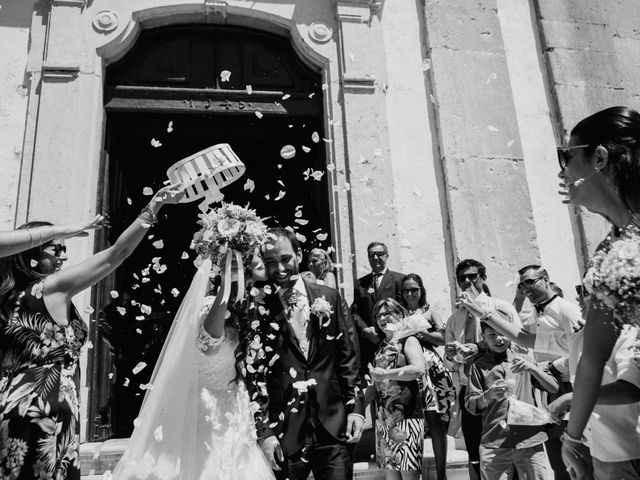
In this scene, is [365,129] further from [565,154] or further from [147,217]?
[565,154]

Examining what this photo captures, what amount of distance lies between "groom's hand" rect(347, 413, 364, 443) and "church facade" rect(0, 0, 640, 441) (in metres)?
2.71

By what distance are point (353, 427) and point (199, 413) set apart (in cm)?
103

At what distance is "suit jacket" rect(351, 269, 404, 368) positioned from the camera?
5.59m

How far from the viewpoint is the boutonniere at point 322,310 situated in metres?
3.86

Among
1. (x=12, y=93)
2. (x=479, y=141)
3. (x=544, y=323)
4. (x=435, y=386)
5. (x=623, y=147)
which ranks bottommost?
(x=435, y=386)

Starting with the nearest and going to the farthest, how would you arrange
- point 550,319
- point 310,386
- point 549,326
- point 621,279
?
point 621,279 → point 310,386 → point 549,326 → point 550,319

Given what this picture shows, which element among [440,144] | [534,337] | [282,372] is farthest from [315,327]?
[440,144]

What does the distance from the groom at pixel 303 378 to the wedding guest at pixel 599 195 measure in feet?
6.52

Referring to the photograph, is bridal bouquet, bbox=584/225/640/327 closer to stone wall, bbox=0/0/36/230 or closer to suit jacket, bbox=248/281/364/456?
suit jacket, bbox=248/281/364/456

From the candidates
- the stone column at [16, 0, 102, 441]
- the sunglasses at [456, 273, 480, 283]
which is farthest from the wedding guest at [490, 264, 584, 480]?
the stone column at [16, 0, 102, 441]

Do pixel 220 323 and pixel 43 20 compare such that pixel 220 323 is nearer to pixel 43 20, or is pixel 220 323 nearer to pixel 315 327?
pixel 315 327

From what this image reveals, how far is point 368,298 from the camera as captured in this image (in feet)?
19.1

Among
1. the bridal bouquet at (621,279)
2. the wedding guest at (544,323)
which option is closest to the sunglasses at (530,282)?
the wedding guest at (544,323)

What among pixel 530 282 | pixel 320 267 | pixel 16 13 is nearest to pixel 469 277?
pixel 530 282
